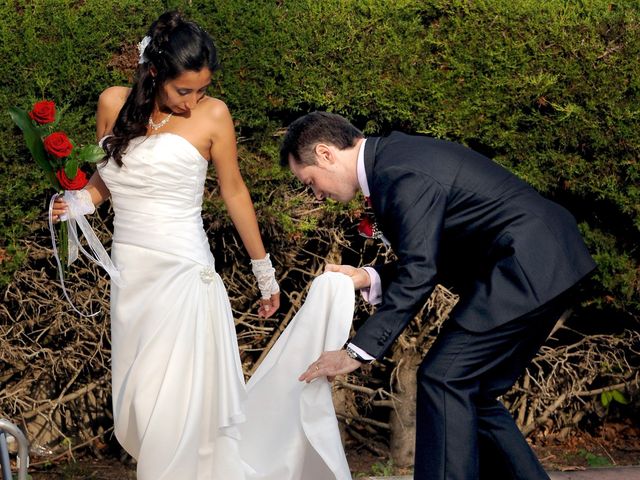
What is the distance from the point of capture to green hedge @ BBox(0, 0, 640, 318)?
509cm

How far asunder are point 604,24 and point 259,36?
1.74 metres

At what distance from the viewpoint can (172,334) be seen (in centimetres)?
439

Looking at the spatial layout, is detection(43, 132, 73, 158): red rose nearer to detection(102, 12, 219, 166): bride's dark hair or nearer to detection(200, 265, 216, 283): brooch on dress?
Result: detection(102, 12, 219, 166): bride's dark hair

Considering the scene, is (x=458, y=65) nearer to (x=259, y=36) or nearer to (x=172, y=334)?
(x=259, y=36)

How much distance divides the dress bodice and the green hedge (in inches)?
30.2

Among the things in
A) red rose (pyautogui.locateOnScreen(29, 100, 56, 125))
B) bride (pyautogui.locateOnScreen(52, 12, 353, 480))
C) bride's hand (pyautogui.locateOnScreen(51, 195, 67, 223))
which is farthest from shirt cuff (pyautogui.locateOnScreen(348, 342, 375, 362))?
red rose (pyautogui.locateOnScreen(29, 100, 56, 125))

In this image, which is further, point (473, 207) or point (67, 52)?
point (67, 52)

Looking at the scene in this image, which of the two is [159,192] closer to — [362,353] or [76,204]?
[76,204]

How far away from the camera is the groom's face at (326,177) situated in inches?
150

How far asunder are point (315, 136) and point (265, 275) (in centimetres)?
106

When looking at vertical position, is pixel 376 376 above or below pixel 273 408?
below

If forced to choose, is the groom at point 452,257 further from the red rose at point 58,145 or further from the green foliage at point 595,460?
the green foliage at point 595,460

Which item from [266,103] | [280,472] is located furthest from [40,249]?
[280,472]

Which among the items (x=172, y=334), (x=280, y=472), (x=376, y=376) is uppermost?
(x=172, y=334)
